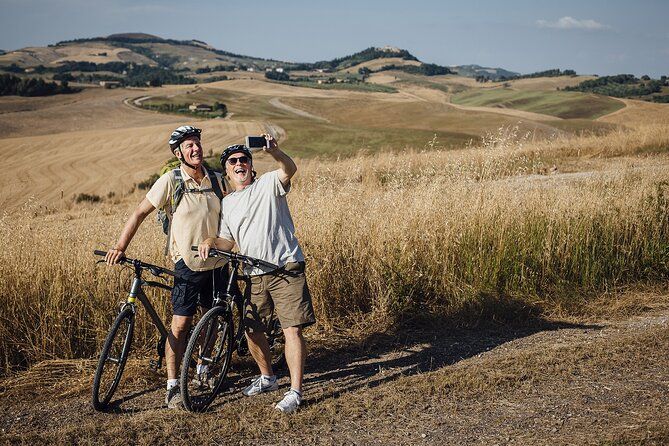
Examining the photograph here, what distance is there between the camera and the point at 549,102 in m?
123

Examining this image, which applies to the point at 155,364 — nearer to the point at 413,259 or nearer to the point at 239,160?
the point at 239,160

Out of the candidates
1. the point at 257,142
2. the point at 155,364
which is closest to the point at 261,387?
the point at 155,364

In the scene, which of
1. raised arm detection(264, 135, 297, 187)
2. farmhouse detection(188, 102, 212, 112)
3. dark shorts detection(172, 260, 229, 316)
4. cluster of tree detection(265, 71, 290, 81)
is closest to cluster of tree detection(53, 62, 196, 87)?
cluster of tree detection(265, 71, 290, 81)

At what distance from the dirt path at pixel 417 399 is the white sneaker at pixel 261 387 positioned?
82 millimetres

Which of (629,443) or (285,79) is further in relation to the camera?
(285,79)

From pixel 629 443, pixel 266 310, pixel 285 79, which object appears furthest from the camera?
pixel 285 79

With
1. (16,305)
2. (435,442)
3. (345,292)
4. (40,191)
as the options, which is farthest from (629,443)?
(40,191)

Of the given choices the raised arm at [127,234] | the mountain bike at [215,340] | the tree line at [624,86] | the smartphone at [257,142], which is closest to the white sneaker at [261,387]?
the mountain bike at [215,340]

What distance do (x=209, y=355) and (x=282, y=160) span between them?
1788 mm

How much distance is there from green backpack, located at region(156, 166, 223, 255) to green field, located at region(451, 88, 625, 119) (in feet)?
347

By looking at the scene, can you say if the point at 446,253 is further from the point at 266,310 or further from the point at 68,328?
the point at 68,328

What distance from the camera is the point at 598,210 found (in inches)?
333

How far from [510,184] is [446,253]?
111 inches

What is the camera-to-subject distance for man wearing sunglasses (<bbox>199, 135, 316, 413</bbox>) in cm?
477
